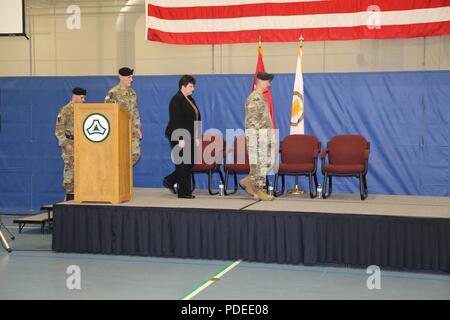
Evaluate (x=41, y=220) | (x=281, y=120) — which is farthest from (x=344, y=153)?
(x=41, y=220)

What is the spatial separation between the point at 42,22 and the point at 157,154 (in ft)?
15.0

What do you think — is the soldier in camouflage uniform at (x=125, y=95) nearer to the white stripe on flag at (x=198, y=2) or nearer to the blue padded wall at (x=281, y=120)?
the blue padded wall at (x=281, y=120)

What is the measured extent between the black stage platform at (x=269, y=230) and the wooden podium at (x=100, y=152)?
0.15 metres

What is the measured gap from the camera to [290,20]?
315 inches

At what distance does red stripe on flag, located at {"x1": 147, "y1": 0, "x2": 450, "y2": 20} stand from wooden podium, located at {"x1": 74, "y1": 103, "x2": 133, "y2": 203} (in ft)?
8.57

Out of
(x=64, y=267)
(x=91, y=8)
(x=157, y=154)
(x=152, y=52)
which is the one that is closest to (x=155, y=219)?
(x=64, y=267)

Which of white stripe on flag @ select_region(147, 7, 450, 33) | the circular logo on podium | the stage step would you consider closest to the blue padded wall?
white stripe on flag @ select_region(147, 7, 450, 33)

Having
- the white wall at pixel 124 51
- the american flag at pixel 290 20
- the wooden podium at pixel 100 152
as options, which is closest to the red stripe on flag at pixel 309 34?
the american flag at pixel 290 20

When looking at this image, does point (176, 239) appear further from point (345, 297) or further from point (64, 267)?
point (345, 297)

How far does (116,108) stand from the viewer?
6.11 m

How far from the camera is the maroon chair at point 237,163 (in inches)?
301

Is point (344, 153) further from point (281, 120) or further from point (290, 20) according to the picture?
point (290, 20)

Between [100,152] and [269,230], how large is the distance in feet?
6.10

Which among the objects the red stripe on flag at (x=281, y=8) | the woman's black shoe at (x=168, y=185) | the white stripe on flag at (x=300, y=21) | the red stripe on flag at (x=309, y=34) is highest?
the red stripe on flag at (x=281, y=8)
